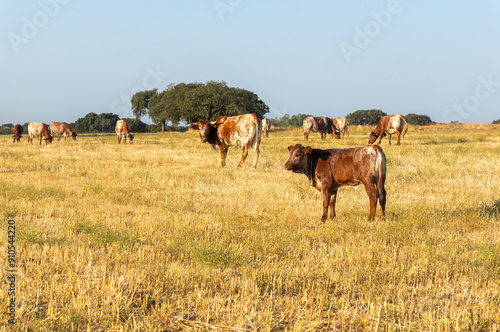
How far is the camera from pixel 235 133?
1587cm

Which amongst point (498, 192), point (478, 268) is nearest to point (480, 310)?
point (478, 268)

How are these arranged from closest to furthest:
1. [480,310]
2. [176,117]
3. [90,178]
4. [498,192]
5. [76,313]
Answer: [76,313]
[480,310]
[498,192]
[90,178]
[176,117]

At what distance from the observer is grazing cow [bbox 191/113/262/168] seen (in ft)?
51.6

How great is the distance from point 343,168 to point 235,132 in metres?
8.98

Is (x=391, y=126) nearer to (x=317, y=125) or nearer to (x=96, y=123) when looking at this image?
(x=317, y=125)

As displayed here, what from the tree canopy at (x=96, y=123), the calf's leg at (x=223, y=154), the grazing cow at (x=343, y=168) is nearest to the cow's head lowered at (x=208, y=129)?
the calf's leg at (x=223, y=154)

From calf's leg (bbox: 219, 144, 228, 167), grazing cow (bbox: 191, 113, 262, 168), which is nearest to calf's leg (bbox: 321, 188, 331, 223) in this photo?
grazing cow (bbox: 191, 113, 262, 168)

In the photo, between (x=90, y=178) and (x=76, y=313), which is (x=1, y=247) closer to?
(x=76, y=313)

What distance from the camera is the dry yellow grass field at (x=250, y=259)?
357 centimetres

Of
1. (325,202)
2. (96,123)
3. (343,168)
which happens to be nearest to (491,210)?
(343,168)

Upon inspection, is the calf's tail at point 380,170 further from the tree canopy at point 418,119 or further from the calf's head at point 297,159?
the tree canopy at point 418,119

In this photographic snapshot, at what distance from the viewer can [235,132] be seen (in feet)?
52.1

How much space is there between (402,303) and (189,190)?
7.33 m

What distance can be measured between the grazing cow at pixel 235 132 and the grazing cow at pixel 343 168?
7.76 metres
